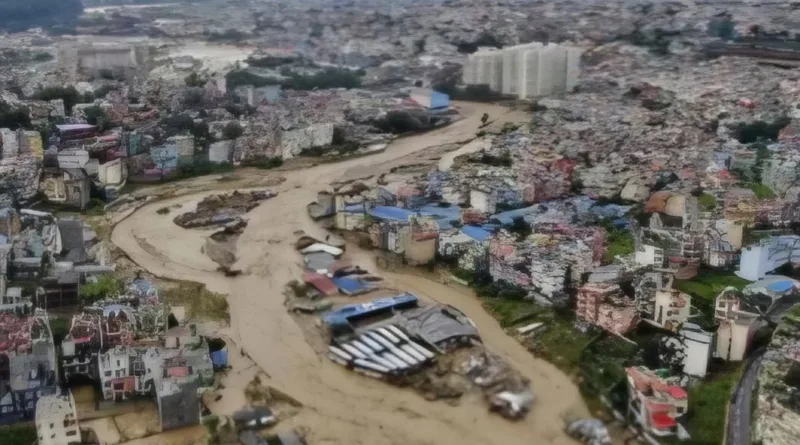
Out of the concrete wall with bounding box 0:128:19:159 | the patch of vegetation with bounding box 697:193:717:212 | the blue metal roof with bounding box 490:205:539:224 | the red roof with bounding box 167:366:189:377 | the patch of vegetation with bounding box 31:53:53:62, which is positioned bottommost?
the blue metal roof with bounding box 490:205:539:224

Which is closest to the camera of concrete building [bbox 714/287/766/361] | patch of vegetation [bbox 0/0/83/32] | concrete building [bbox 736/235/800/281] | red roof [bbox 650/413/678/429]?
red roof [bbox 650/413/678/429]

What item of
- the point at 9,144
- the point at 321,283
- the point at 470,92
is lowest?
the point at 470,92

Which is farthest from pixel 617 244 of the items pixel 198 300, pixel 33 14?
pixel 33 14

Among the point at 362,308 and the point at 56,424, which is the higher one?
the point at 56,424

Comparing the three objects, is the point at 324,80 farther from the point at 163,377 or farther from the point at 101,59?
the point at 163,377

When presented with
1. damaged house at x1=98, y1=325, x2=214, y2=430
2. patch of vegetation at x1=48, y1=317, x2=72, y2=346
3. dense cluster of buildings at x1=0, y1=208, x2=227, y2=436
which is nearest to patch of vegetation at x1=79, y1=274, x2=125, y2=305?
dense cluster of buildings at x1=0, y1=208, x2=227, y2=436

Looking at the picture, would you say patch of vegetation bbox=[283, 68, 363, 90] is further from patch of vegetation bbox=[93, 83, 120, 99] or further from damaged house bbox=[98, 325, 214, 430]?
damaged house bbox=[98, 325, 214, 430]
